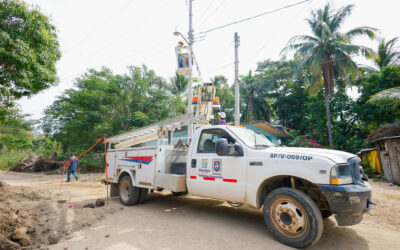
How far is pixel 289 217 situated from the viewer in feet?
12.0

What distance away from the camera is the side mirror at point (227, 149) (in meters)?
4.14

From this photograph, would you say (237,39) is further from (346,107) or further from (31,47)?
(346,107)

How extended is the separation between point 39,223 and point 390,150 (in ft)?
42.2

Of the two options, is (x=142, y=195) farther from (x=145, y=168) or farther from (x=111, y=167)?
(x=111, y=167)

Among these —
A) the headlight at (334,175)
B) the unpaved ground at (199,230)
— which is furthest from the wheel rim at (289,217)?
the headlight at (334,175)

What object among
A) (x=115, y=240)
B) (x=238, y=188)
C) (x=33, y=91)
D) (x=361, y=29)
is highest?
(x=361, y=29)

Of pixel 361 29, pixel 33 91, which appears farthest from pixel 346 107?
pixel 33 91

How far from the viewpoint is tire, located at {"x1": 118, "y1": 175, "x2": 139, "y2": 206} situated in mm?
6182

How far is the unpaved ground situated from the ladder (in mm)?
1963

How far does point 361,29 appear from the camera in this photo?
58.7ft

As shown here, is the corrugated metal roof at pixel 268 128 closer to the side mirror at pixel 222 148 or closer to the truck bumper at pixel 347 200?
the side mirror at pixel 222 148

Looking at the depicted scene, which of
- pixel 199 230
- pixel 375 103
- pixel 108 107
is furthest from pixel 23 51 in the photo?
pixel 375 103

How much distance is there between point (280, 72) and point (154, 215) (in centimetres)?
2762

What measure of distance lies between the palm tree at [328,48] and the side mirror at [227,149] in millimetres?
16997
